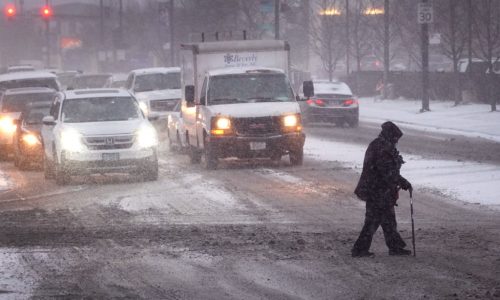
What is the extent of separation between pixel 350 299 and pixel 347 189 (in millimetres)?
9131

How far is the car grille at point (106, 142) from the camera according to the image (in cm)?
2098

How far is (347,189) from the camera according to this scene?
18.8 meters

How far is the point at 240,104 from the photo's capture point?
23469mm

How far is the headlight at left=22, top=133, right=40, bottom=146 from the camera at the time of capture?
25.2 metres

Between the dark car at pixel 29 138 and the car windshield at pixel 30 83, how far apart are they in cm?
463

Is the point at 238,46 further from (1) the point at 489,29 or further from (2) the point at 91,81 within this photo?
(2) the point at 91,81

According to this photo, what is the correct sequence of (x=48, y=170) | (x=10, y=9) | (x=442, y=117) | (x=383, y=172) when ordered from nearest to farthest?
(x=383, y=172)
(x=48, y=170)
(x=442, y=117)
(x=10, y=9)

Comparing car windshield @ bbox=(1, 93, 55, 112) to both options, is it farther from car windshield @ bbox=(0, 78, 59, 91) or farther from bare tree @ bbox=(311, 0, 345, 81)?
bare tree @ bbox=(311, 0, 345, 81)

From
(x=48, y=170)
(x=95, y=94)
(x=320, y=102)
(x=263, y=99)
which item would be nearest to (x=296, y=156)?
(x=263, y=99)

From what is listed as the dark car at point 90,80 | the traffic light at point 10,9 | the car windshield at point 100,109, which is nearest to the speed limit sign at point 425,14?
the dark car at point 90,80

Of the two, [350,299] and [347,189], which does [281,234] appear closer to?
[350,299]

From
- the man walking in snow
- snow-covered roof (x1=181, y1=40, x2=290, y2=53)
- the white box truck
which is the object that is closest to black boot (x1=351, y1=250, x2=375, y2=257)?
the man walking in snow

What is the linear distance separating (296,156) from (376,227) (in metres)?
11.6

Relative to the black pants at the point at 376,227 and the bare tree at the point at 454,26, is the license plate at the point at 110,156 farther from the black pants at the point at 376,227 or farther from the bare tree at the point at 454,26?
the bare tree at the point at 454,26
